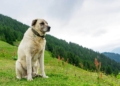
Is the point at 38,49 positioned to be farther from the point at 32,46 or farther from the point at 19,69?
the point at 19,69

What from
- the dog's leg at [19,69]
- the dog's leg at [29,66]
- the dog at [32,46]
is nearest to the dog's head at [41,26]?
the dog at [32,46]

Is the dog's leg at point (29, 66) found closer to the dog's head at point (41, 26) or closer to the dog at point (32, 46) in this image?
the dog at point (32, 46)

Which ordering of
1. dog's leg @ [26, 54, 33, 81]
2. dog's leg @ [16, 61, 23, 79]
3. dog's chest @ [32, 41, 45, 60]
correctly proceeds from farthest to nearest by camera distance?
dog's leg @ [16, 61, 23, 79], dog's leg @ [26, 54, 33, 81], dog's chest @ [32, 41, 45, 60]

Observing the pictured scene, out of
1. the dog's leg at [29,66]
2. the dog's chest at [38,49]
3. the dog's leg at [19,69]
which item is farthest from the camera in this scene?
the dog's leg at [19,69]

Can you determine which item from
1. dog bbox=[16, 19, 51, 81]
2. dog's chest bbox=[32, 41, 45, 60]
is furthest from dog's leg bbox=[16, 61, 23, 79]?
dog's chest bbox=[32, 41, 45, 60]

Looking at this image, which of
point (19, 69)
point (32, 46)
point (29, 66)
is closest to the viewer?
point (32, 46)

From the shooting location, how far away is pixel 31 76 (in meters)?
10.6

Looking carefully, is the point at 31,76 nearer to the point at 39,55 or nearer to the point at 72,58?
the point at 39,55

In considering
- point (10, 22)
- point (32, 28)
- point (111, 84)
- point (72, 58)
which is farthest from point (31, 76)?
point (10, 22)

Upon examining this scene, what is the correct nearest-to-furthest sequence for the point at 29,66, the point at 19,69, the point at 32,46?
the point at 32,46 → the point at 29,66 → the point at 19,69

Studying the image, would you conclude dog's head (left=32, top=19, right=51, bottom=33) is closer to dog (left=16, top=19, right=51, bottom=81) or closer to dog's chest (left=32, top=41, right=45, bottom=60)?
dog (left=16, top=19, right=51, bottom=81)

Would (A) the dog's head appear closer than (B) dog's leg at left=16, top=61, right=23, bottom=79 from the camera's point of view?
Yes

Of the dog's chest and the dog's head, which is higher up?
the dog's head

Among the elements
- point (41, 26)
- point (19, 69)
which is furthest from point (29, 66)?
point (41, 26)
